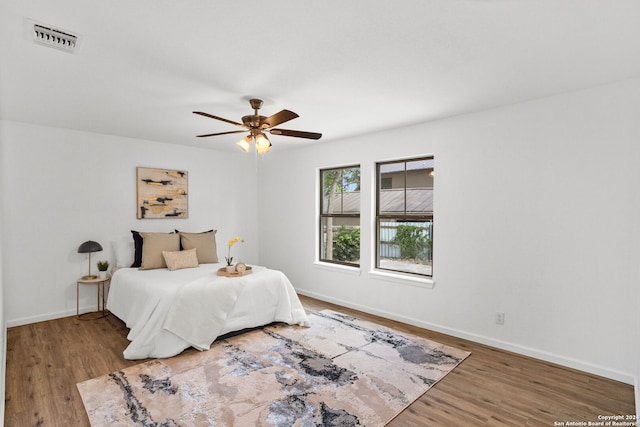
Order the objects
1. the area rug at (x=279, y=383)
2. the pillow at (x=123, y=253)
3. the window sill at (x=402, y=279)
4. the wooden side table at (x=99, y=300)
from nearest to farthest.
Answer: the area rug at (x=279, y=383) < the window sill at (x=402, y=279) < the wooden side table at (x=99, y=300) < the pillow at (x=123, y=253)

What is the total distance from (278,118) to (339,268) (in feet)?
8.68

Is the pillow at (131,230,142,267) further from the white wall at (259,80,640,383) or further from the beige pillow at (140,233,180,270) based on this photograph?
the white wall at (259,80,640,383)

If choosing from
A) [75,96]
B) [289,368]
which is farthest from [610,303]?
[75,96]

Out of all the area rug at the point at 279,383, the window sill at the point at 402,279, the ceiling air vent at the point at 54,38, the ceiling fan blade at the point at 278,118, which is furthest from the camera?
the window sill at the point at 402,279

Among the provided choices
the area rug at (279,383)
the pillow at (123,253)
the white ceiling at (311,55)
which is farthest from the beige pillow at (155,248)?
the white ceiling at (311,55)

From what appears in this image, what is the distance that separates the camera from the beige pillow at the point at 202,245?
4.74m

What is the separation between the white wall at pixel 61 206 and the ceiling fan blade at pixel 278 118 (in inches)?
105

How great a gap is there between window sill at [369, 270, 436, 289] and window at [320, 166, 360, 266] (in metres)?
0.44

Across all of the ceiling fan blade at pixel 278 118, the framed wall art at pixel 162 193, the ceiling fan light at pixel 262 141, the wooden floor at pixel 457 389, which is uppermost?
the ceiling fan blade at pixel 278 118

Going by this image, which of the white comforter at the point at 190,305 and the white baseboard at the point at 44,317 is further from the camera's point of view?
the white baseboard at the point at 44,317

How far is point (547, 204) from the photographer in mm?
3111

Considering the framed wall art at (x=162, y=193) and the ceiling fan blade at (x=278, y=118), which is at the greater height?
the ceiling fan blade at (x=278, y=118)

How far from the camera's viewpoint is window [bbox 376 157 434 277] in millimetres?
4125

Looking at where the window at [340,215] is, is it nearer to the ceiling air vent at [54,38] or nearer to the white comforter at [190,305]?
the white comforter at [190,305]
